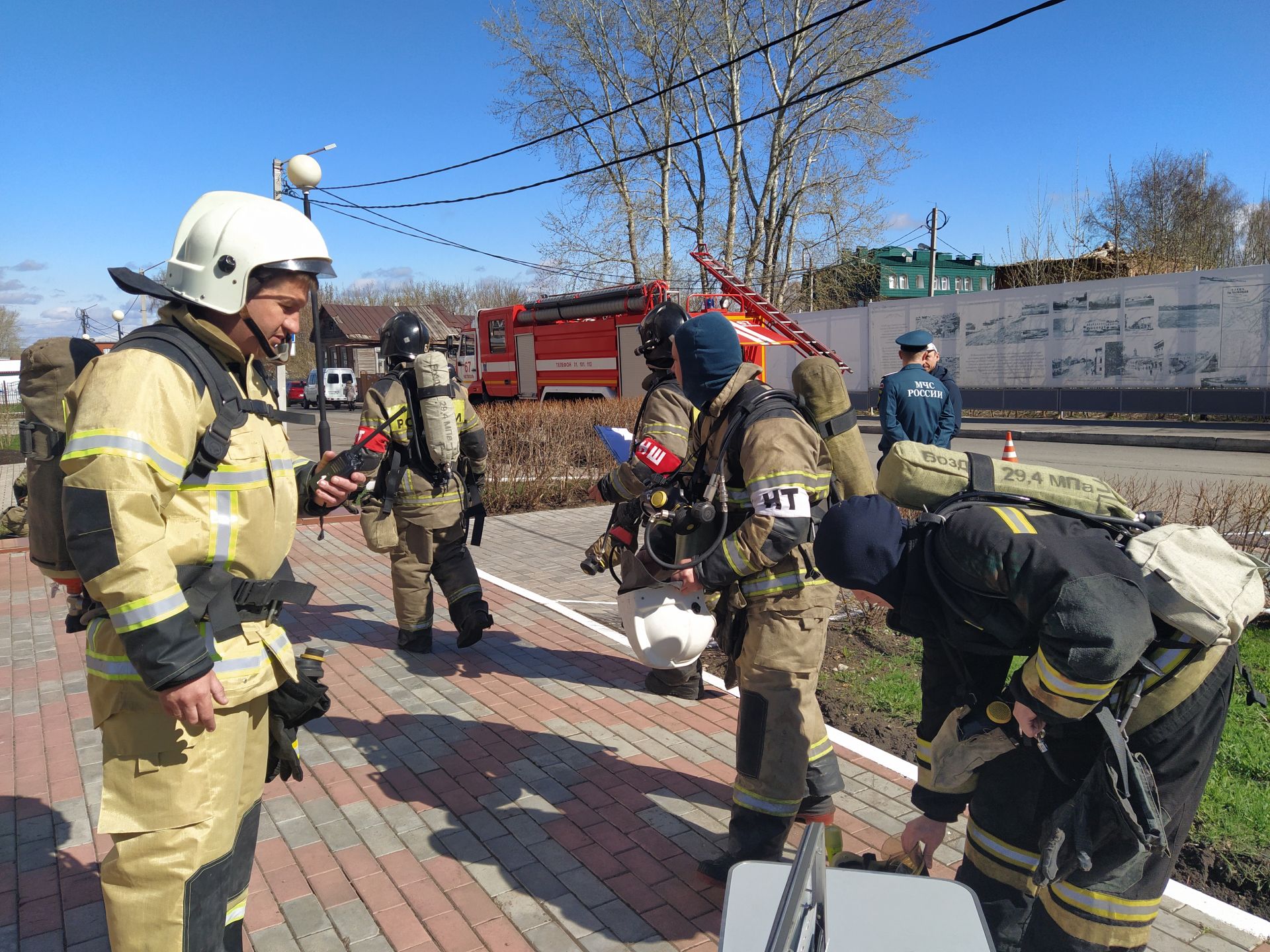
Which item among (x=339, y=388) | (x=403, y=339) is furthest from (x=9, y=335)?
(x=403, y=339)

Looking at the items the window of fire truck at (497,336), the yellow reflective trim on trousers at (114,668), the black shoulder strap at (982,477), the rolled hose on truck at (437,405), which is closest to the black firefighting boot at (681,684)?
the rolled hose on truck at (437,405)

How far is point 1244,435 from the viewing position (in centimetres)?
1573

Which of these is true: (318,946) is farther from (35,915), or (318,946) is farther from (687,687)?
(687,687)

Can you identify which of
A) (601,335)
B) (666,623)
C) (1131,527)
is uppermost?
(601,335)

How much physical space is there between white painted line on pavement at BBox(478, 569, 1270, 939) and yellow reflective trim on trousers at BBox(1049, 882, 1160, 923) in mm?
904

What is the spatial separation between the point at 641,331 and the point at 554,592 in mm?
3033

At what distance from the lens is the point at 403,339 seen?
549 cm

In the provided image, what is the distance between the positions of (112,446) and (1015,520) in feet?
6.74

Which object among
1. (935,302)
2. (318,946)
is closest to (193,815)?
(318,946)

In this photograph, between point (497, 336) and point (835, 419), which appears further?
point (497, 336)

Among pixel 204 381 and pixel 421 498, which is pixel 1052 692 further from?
pixel 421 498

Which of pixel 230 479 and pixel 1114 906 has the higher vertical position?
pixel 230 479

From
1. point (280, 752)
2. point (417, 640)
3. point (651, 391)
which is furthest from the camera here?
point (417, 640)

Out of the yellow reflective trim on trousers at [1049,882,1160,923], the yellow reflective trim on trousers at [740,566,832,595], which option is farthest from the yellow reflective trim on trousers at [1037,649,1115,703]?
the yellow reflective trim on trousers at [740,566,832,595]
